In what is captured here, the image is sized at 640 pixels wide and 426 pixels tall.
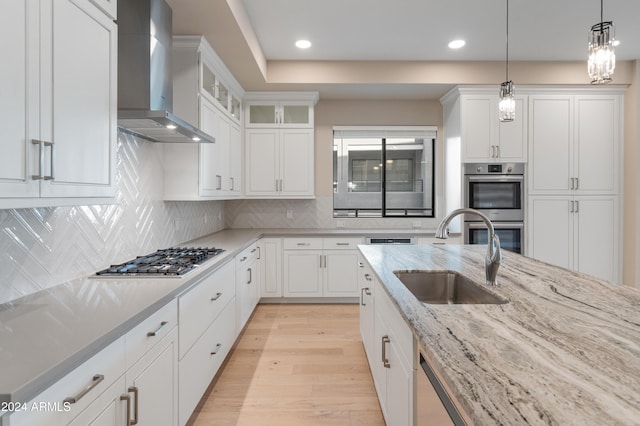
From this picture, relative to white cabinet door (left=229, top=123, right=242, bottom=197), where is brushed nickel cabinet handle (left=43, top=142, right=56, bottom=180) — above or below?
below

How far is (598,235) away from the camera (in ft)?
13.9

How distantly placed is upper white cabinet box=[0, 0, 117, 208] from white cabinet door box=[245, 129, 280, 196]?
2795 millimetres

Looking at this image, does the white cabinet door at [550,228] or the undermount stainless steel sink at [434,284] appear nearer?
the undermount stainless steel sink at [434,284]

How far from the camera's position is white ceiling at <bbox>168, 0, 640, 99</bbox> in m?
2.89

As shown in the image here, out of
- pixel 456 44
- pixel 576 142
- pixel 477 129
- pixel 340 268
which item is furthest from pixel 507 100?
pixel 340 268

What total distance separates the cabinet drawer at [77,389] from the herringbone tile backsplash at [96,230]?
0.67 meters

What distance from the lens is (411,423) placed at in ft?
4.13

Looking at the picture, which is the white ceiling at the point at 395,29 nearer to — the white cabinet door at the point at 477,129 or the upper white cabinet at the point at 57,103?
the white cabinet door at the point at 477,129

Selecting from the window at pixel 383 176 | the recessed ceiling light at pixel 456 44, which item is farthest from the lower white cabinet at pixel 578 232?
the recessed ceiling light at pixel 456 44

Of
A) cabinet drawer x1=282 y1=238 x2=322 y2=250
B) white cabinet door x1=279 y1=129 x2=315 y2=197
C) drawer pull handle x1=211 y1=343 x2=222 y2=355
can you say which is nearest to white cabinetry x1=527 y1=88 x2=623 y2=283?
cabinet drawer x1=282 y1=238 x2=322 y2=250

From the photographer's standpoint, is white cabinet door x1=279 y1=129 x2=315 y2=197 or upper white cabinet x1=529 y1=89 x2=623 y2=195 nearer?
upper white cabinet x1=529 y1=89 x2=623 y2=195

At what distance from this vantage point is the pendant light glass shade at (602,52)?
5.64 feet

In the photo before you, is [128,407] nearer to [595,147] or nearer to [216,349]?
[216,349]

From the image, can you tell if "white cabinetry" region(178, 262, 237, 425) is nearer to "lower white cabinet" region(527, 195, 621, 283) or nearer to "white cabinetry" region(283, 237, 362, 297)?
"white cabinetry" region(283, 237, 362, 297)
